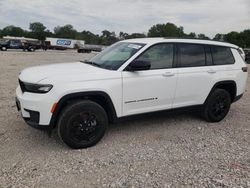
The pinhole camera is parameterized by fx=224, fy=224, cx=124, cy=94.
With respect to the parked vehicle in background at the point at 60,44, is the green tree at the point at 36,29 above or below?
above

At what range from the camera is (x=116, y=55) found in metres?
4.11

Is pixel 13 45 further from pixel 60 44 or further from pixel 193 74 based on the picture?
pixel 193 74

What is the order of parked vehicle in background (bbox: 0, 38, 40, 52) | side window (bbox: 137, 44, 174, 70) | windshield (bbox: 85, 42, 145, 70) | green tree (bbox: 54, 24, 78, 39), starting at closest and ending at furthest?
windshield (bbox: 85, 42, 145, 70) → side window (bbox: 137, 44, 174, 70) → parked vehicle in background (bbox: 0, 38, 40, 52) → green tree (bbox: 54, 24, 78, 39)

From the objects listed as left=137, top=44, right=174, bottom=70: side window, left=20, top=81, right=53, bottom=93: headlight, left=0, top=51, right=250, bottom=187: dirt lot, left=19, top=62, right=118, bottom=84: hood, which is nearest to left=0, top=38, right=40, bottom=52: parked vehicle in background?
left=0, top=51, right=250, bottom=187: dirt lot

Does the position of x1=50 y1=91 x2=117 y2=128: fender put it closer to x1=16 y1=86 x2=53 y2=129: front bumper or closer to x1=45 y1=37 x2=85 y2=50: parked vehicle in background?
x1=16 y1=86 x2=53 y2=129: front bumper

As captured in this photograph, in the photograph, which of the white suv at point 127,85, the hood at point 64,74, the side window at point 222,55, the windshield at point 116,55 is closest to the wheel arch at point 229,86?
the white suv at point 127,85

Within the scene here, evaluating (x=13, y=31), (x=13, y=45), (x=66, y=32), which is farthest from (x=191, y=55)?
(x=13, y=31)

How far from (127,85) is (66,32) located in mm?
108549

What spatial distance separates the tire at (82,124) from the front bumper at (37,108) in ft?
0.72

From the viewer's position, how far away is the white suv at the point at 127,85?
3.20m

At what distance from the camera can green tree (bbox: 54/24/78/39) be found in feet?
340

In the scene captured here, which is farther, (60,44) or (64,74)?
(60,44)

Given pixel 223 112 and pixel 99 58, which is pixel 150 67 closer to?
pixel 99 58

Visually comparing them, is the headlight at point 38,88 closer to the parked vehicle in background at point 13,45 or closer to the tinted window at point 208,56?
the tinted window at point 208,56
